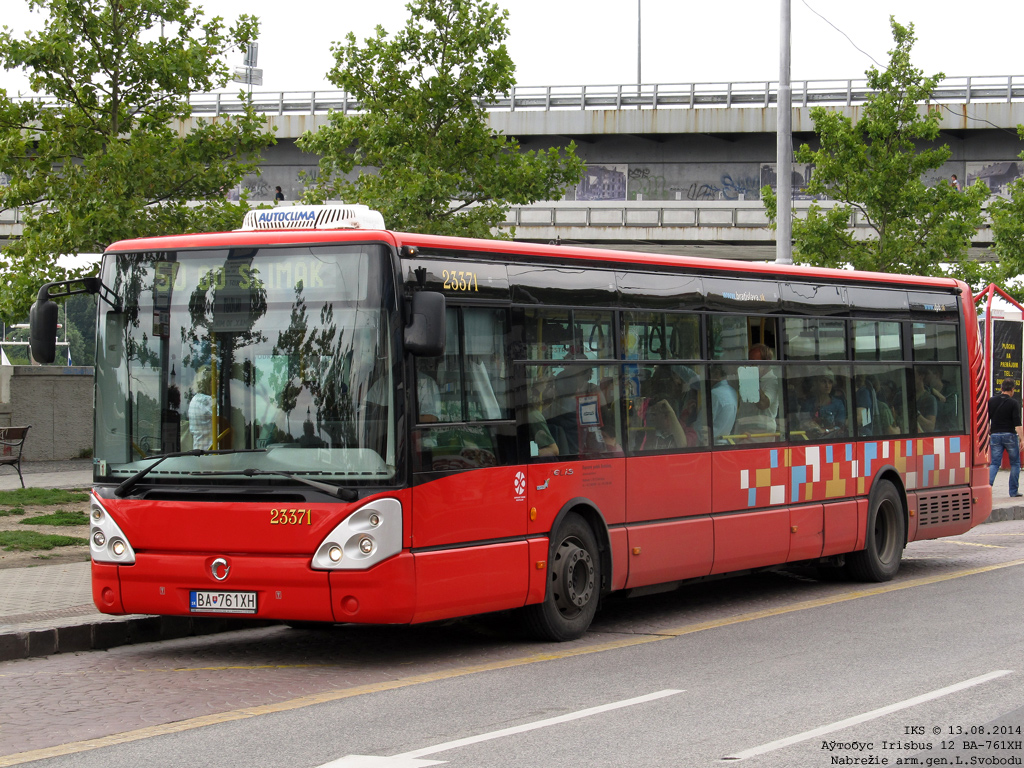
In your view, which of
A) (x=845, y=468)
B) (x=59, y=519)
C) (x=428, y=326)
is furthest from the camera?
(x=59, y=519)

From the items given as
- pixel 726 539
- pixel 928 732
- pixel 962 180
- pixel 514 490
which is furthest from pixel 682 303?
pixel 962 180

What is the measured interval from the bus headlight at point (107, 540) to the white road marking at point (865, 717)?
4653 mm

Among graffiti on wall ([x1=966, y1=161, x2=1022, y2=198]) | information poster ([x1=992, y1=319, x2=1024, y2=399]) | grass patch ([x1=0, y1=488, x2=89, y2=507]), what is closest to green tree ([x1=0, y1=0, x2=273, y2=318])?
grass patch ([x1=0, y1=488, x2=89, y2=507])

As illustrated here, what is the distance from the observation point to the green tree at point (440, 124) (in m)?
22.4

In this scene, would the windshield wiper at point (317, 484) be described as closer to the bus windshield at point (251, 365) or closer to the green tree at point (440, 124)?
the bus windshield at point (251, 365)

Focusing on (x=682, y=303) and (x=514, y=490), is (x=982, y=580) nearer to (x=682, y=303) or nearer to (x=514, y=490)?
(x=682, y=303)

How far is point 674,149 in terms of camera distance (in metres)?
39.9

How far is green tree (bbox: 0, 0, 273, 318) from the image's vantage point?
18250 mm

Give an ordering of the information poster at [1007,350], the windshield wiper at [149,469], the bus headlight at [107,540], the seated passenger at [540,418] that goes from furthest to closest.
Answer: the information poster at [1007,350], the seated passenger at [540,418], the bus headlight at [107,540], the windshield wiper at [149,469]

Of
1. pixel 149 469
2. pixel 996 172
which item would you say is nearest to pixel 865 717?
pixel 149 469

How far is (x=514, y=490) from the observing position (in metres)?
9.58

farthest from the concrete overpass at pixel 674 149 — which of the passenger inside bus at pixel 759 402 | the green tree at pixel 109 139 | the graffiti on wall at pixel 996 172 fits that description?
the passenger inside bus at pixel 759 402

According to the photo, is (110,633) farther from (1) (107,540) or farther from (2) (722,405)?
(2) (722,405)

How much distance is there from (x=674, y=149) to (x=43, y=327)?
106 ft
